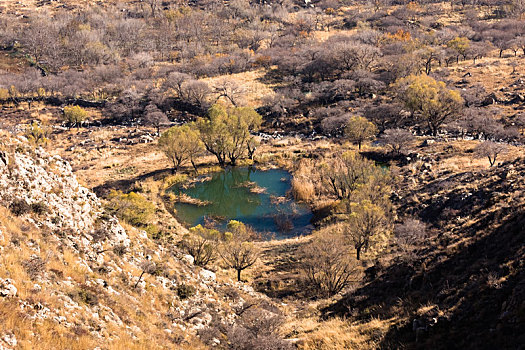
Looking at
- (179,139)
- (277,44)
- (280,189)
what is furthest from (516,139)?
(277,44)

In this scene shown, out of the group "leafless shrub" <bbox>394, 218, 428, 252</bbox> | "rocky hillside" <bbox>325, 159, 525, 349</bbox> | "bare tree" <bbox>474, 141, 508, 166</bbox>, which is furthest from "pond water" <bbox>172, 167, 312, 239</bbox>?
"bare tree" <bbox>474, 141, 508, 166</bbox>

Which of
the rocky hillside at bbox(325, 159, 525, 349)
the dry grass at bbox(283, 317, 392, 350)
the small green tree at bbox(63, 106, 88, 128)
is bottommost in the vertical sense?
the small green tree at bbox(63, 106, 88, 128)

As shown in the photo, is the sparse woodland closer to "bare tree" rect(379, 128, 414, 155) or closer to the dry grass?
the dry grass

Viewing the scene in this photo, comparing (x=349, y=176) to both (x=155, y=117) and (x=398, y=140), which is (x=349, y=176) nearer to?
(x=398, y=140)

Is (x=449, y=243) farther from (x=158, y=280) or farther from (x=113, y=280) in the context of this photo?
(x=113, y=280)

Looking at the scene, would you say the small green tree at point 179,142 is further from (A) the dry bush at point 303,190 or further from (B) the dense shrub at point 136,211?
(B) the dense shrub at point 136,211

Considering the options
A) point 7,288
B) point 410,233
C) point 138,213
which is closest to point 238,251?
point 138,213

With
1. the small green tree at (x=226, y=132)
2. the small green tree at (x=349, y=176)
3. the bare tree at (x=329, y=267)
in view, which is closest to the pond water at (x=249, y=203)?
the small green tree at (x=226, y=132)
